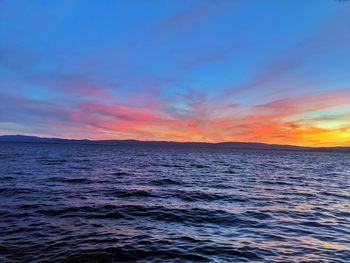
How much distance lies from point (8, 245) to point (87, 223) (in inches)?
143

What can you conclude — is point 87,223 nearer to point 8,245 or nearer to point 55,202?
point 8,245

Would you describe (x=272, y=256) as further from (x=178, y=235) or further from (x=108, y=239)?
(x=108, y=239)

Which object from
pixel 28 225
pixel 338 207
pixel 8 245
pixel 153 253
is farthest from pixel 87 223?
pixel 338 207

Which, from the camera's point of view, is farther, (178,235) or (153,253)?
(178,235)

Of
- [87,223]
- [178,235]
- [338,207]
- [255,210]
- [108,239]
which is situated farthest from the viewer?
[338,207]

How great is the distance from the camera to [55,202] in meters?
17.6

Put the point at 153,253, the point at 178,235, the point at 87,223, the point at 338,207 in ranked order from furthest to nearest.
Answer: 1. the point at 338,207
2. the point at 87,223
3. the point at 178,235
4. the point at 153,253

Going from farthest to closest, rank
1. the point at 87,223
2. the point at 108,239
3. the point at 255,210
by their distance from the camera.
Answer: the point at 255,210
the point at 87,223
the point at 108,239

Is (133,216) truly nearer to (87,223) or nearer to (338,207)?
(87,223)

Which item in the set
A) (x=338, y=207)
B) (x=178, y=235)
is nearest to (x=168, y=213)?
(x=178, y=235)

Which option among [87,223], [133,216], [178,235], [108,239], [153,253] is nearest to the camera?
[153,253]

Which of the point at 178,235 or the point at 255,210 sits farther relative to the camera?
the point at 255,210

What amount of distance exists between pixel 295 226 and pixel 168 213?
6288 millimetres

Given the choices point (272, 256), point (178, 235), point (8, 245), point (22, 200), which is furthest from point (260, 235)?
point (22, 200)
